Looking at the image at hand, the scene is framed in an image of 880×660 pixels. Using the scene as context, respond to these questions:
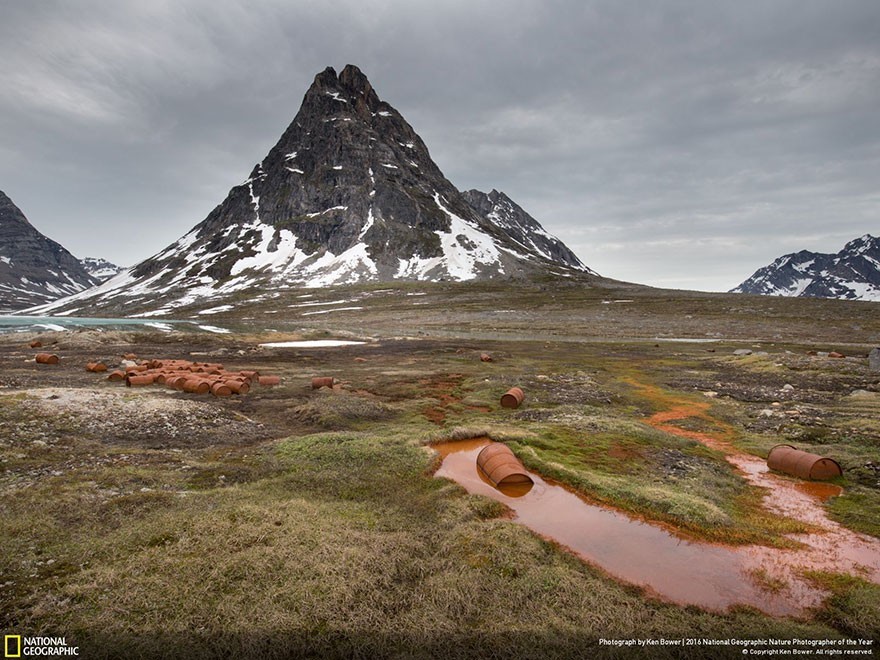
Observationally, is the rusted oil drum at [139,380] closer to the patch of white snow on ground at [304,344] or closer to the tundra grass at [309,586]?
the tundra grass at [309,586]

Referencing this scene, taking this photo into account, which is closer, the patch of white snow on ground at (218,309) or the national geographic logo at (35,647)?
the national geographic logo at (35,647)

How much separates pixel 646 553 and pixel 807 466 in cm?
872

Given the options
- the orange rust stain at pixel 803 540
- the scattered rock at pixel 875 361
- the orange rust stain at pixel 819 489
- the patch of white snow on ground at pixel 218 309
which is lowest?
the orange rust stain at pixel 803 540

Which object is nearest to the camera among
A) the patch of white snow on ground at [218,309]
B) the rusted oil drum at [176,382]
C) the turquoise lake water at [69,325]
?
the rusted oil drum at [176,382]

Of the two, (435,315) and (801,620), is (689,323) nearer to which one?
(435,315)

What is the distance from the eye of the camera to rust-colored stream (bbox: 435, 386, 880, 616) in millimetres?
8375

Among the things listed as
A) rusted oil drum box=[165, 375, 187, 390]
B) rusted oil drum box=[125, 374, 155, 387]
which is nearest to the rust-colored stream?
rusted oil drum box=[165, 375, 187, 390]

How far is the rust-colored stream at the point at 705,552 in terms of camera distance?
8375 millimetres

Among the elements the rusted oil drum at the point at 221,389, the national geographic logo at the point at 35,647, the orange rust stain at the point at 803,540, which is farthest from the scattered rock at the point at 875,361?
the national geographic logo at the point at 35,647

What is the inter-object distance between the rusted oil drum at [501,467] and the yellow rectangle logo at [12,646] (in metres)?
10.9

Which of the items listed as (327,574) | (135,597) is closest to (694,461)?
(327,574)

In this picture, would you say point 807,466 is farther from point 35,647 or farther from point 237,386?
point 237,386

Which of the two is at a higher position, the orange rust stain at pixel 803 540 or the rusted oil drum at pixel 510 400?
the rusted oil drum at pixel 510 400

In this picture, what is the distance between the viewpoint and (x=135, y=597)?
24.1 ft
